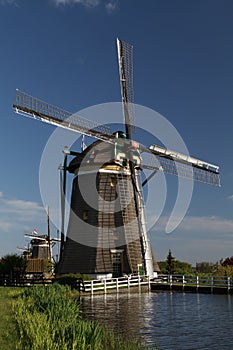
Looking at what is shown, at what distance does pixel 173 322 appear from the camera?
42.8 feet

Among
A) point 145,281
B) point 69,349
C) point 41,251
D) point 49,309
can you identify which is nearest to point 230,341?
point 49,309

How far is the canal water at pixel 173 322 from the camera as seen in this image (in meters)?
9.91

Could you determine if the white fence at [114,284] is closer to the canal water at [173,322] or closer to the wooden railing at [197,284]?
the wooden railing at [197,284]

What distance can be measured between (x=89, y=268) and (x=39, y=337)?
72.5 feet

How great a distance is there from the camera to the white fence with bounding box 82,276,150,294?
82.3 ft

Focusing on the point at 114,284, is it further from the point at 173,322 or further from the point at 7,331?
the point at 7,331

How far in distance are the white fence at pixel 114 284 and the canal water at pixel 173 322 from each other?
263 inches

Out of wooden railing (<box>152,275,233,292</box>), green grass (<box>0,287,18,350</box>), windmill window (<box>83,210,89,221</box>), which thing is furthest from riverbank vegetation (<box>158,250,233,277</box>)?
green grass (<box>0,287,18,350</box>)

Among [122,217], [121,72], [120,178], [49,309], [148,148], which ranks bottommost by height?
[49,309]

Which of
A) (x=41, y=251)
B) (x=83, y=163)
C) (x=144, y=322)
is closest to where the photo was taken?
(x=144, y=322)

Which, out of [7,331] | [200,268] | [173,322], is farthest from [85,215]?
[200,268]

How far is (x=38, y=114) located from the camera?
86.5 feet

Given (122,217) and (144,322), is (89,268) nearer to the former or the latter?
(122,217)

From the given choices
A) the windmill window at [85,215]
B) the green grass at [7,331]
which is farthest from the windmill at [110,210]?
the green grass at [7,331]
